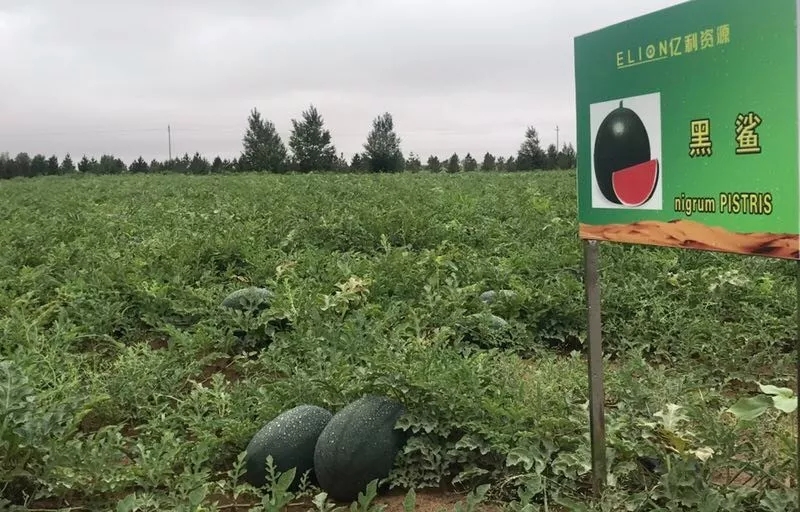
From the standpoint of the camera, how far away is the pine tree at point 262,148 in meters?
55.2

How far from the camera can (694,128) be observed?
233 centimetres

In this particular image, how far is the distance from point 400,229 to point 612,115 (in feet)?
20.0

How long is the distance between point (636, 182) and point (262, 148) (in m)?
62.2

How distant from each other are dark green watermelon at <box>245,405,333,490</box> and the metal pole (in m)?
1.37

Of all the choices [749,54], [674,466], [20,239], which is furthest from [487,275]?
[20,239]

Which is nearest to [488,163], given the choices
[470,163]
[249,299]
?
[470,163]

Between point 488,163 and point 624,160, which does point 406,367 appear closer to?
point 624,160

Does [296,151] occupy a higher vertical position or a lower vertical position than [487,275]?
higher

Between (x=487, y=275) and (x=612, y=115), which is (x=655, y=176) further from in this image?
(x=487, y=275)

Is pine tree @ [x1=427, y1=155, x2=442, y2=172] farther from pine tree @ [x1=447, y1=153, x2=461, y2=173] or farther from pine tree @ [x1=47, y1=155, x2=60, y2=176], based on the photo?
pine tree @ [x1=47, y1=155, x2=60, y2=176]

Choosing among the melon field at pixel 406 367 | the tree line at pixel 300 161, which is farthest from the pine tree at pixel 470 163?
the melon field at pixel 406 367

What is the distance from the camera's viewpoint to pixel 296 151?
209ft

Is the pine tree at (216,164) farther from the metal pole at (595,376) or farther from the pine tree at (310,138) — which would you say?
the metal pole at (595,376)

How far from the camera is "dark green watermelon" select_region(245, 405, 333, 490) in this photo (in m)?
A: 3.50
